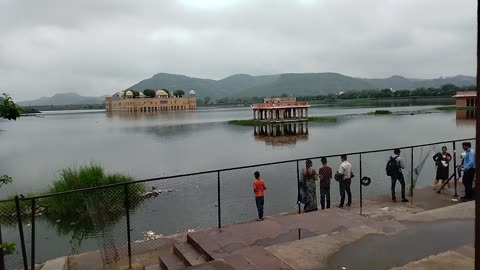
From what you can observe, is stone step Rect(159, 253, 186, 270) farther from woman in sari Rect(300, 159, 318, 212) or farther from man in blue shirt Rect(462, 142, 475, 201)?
man in blue shirt Rect(462, 142, 475, 201)

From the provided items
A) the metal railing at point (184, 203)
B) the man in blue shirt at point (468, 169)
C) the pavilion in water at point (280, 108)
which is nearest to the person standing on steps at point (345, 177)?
the metal railing at point (184, 203)

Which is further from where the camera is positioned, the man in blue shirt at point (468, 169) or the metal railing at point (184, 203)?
the metal railing at point (184, 203)

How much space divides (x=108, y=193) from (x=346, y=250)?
14.5 meters

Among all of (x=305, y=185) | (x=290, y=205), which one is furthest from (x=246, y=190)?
(x=305, y=185)

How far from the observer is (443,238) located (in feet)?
23.1

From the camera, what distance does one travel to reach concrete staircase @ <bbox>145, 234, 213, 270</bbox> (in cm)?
732

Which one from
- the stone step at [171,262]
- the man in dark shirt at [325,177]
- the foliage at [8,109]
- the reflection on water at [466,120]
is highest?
the foliage at [8,109]

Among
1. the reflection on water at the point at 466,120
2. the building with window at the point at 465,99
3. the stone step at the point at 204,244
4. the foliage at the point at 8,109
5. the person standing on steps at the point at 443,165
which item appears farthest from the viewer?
the building with window at the point at 465,99

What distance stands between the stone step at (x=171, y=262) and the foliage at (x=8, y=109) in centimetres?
400

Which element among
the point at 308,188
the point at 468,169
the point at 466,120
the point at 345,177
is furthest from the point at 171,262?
the point at 466,120

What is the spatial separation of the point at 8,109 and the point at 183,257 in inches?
168

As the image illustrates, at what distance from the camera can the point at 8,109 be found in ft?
16.8

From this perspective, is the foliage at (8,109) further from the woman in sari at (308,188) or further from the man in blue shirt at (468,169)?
the man in blue shirt at (468,169)

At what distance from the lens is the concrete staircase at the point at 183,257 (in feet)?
24.0
